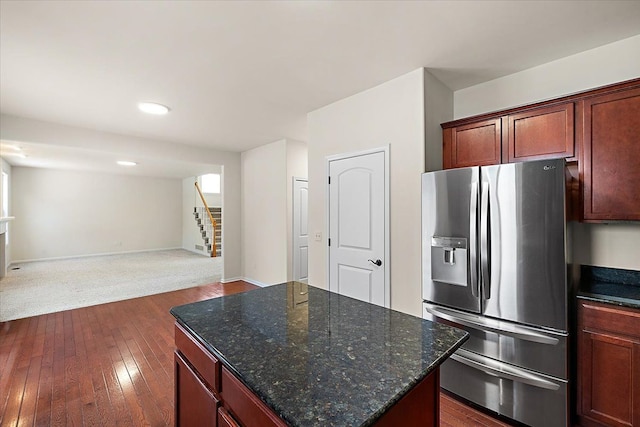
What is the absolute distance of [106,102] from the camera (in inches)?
128

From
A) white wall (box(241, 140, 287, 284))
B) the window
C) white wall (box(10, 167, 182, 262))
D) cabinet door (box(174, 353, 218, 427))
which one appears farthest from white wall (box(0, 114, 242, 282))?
white wall (box(10, 167, 182, 262))

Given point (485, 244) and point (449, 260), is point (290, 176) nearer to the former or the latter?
point (449, 260)

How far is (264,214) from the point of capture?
5344 mm

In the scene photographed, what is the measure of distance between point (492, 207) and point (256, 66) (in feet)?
7.29

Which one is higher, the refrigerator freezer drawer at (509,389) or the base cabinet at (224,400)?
the base cabinet at (224,400)

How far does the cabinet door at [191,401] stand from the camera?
114 centimetres

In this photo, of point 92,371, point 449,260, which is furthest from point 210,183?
point 449,260

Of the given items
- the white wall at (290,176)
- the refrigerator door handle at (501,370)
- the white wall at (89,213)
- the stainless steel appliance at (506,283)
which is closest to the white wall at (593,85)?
the stainless steel appliance at (506,283)

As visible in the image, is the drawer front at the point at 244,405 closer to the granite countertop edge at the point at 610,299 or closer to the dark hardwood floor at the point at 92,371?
the dark hardwood floor at the point at 92,371

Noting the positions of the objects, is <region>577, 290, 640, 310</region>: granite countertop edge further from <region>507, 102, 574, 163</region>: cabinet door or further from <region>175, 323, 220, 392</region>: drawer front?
<region>175, 323, 220, 392</region>: drawer front

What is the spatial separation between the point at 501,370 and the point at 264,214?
4.23 metres

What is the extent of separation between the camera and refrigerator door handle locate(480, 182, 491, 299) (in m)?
1.99

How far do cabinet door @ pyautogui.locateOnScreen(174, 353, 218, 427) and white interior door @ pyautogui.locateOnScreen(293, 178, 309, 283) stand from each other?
346 cm

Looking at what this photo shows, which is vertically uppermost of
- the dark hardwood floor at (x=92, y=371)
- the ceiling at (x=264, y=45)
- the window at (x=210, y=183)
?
the ceiling at (x=264, y=45)
